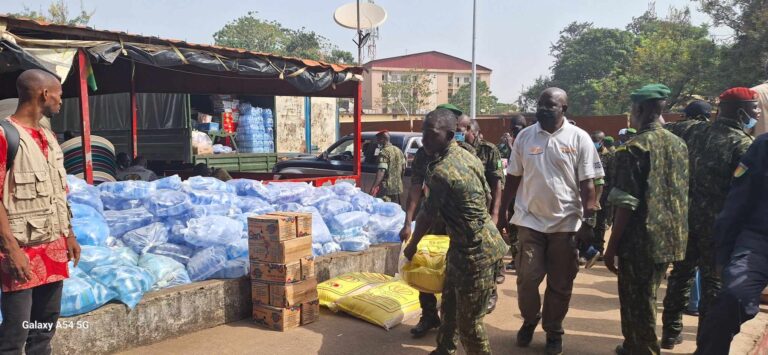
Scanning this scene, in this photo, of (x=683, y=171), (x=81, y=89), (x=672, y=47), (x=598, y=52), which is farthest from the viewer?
(x=598, y=52)

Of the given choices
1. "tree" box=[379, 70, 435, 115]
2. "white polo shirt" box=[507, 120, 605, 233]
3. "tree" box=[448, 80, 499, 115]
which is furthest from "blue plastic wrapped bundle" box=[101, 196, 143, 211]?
"tree" box=[448, 80, 499, 115]

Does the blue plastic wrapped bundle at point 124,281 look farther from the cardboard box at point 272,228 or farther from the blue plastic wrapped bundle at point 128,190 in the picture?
the blue plastic wrapped bundle at point 128,190

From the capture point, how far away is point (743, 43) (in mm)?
20109

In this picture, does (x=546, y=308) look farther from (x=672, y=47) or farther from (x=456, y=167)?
(x=672, y=47)

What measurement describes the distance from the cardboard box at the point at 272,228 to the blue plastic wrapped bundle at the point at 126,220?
49.0 inches

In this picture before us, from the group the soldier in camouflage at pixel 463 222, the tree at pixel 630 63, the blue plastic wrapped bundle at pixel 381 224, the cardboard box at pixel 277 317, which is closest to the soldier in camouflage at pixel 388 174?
the blue plastic wrapped bundle at pixel 381 224

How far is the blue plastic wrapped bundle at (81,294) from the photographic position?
366 centimetres

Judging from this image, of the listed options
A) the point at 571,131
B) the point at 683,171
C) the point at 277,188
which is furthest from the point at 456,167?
the point at 277,188

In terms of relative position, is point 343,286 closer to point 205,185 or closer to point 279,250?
point 279,250

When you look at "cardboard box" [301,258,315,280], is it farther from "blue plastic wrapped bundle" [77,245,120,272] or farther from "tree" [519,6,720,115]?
"tree" [519,6,720,115]

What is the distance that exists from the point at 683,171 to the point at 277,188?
4.51 metres

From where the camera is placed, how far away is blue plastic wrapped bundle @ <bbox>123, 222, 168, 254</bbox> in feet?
15.9

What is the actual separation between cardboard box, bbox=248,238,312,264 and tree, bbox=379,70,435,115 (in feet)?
153

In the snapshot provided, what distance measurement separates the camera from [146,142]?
13891mm
